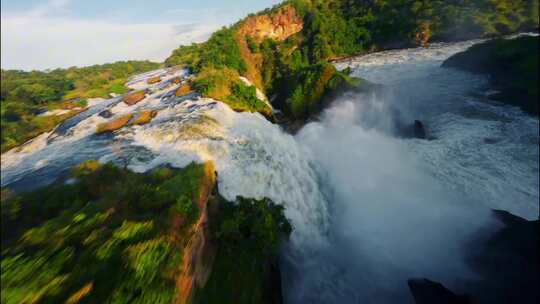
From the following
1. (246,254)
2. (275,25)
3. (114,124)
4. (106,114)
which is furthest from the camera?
(275,25)

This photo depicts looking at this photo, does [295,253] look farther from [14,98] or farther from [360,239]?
[14,98]

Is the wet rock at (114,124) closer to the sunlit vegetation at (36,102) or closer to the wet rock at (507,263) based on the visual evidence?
the sunlit vegetation at (36,102)

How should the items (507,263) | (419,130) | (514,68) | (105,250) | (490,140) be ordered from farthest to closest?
(419,130) → (514,68) → (490,140) → (507,263) → (105,250)

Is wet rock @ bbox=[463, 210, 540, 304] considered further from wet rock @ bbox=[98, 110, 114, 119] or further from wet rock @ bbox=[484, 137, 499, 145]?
wet rock @ bbox=[98, 110, 114, 119]

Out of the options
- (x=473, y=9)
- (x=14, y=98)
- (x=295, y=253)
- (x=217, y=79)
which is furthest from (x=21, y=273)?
(x=473, y=9)

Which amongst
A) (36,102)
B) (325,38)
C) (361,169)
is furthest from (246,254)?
(325,38)

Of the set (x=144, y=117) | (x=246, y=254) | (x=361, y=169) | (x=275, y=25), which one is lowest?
(x=361, y=169)

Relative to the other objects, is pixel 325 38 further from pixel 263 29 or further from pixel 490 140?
pixel 490 140

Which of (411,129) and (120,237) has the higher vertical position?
(120,237)
